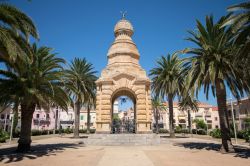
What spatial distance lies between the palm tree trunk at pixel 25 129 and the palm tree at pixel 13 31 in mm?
6000

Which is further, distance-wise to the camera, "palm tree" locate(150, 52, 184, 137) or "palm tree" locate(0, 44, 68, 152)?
"palm tree" locate(150, 52, 184, 137)

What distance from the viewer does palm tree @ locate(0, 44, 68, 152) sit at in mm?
16697

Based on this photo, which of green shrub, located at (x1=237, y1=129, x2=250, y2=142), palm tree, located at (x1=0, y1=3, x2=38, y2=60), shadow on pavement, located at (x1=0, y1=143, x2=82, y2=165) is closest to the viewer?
palm tree, located at (x1=0, y1=3, x2=38, y2=60)

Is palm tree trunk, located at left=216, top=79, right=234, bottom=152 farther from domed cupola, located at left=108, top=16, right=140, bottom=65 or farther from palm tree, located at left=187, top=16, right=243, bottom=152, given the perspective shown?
domed cupola, located at left=108, top=16, right=140, bottom=65

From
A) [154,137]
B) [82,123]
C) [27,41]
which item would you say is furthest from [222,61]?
[82,123]

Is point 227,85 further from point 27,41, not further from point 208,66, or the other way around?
point 27,41

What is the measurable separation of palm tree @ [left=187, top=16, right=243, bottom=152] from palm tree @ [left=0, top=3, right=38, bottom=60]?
1292 centimetres

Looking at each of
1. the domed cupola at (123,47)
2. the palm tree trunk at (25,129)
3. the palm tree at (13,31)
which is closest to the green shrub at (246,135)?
the domed cupola at (123,47)

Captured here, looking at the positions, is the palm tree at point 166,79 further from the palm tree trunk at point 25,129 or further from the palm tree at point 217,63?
the palm tree trunk at point 25,129

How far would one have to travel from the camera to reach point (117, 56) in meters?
30.1

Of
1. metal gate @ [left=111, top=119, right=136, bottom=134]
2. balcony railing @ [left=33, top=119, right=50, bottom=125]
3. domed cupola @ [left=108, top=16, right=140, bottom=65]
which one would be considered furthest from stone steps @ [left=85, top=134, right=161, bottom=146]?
balcony railing @ [left=33, top=119, right=50, bottom=125]

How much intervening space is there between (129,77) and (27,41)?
14.7m

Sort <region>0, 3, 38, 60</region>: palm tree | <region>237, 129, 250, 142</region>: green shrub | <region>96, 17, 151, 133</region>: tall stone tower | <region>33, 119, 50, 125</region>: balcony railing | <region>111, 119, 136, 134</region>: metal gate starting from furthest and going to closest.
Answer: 1. <region>33, 119, 50, 125</region>: balcony railing
2. <region>111, 119, 136, 134</region>: metal gate
3. <region>237, 129, 250, 142</region>: green shrub
4. <region>96, 17, 151, 133</region>: tall stone tower
5. <region>0, 3, 38, 60</region>: palm tree

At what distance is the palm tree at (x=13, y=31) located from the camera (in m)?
12.0
